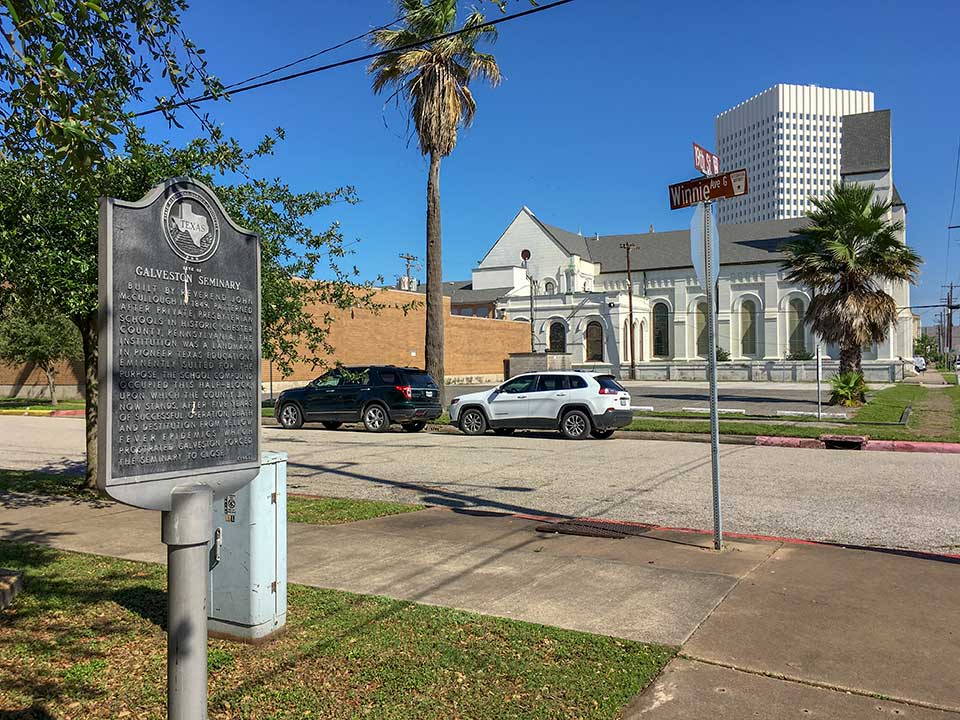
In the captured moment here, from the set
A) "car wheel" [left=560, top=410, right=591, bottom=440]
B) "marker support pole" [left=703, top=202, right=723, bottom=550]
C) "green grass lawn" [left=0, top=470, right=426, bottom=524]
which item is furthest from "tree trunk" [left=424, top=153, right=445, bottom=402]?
"marker support pole" [left=703, top=202, right=723, bottom=550]

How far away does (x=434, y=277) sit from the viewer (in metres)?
24.8

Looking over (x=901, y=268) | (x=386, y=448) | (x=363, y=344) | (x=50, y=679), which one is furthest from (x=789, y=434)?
(x=363, y=344)

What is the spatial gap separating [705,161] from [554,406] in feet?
40.7

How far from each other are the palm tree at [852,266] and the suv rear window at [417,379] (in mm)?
16699

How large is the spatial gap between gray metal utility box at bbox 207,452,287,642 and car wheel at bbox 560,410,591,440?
1453 centimetres

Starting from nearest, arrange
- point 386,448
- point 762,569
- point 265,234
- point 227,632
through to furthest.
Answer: point 227,632, point 762,569, point 265,234, point 386,448

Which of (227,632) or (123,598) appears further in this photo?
(123,598)

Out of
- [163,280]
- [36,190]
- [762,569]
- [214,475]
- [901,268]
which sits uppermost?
[901,268]

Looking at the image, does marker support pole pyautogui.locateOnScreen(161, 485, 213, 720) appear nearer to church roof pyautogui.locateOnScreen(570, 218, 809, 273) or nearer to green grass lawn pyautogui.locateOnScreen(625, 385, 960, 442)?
green grass lawn pyautogui.locateOnScreen(625, 385, 960, 442)

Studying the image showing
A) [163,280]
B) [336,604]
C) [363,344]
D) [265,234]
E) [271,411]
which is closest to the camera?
[163,280]

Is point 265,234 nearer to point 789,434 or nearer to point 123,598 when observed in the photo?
point 123,598

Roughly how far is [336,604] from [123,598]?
1644 millimetres

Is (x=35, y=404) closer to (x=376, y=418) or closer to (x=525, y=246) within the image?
(x=376, y=418)

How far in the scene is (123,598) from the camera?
5832 millimetres
